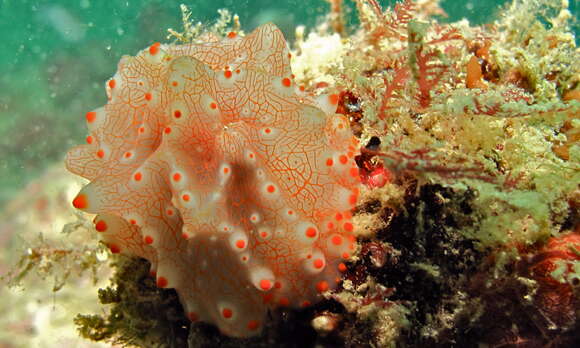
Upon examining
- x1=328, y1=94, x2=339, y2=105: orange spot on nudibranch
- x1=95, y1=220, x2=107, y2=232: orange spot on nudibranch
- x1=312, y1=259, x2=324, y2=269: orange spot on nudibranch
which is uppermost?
x1=328, y1=94, x2=339, y2=105: orange spot on nudibranch

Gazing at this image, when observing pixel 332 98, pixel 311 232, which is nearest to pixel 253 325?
pixel 311 232

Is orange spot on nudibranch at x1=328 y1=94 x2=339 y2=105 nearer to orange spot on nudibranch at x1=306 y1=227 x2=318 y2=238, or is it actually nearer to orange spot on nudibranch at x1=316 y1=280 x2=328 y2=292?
orange spot on nudibranch at x1=306 y1=227 x2=318 y2=238

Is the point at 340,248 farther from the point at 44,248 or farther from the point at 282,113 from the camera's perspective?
the point at 44,248

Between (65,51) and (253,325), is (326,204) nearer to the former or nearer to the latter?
(253,325)

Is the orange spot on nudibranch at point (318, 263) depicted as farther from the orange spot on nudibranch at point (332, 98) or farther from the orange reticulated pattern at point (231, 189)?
the orange spot on nudibranch at point (332, 98)

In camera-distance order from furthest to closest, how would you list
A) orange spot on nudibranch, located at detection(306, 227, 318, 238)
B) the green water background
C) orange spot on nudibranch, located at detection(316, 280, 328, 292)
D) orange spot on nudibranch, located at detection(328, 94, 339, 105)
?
1. the green water background
2. orange spot on nudibranch, located at detection(328, 94, 339, 105)
3. orange spot on nudibranch, located at detection(316, 280, 328, 292)
4. orange spot on nudibranch, located at detection(306, 227, 318, 238)

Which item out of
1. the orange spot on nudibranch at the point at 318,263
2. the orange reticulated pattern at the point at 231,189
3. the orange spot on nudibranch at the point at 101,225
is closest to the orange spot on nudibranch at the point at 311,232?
the orange reticulated pattern at the point at 231,189

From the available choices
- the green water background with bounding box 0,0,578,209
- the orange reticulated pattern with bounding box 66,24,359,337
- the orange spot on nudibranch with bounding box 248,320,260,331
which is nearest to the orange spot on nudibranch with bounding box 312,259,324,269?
the orange reticulated pattern with bounding box 66,24,359,337
